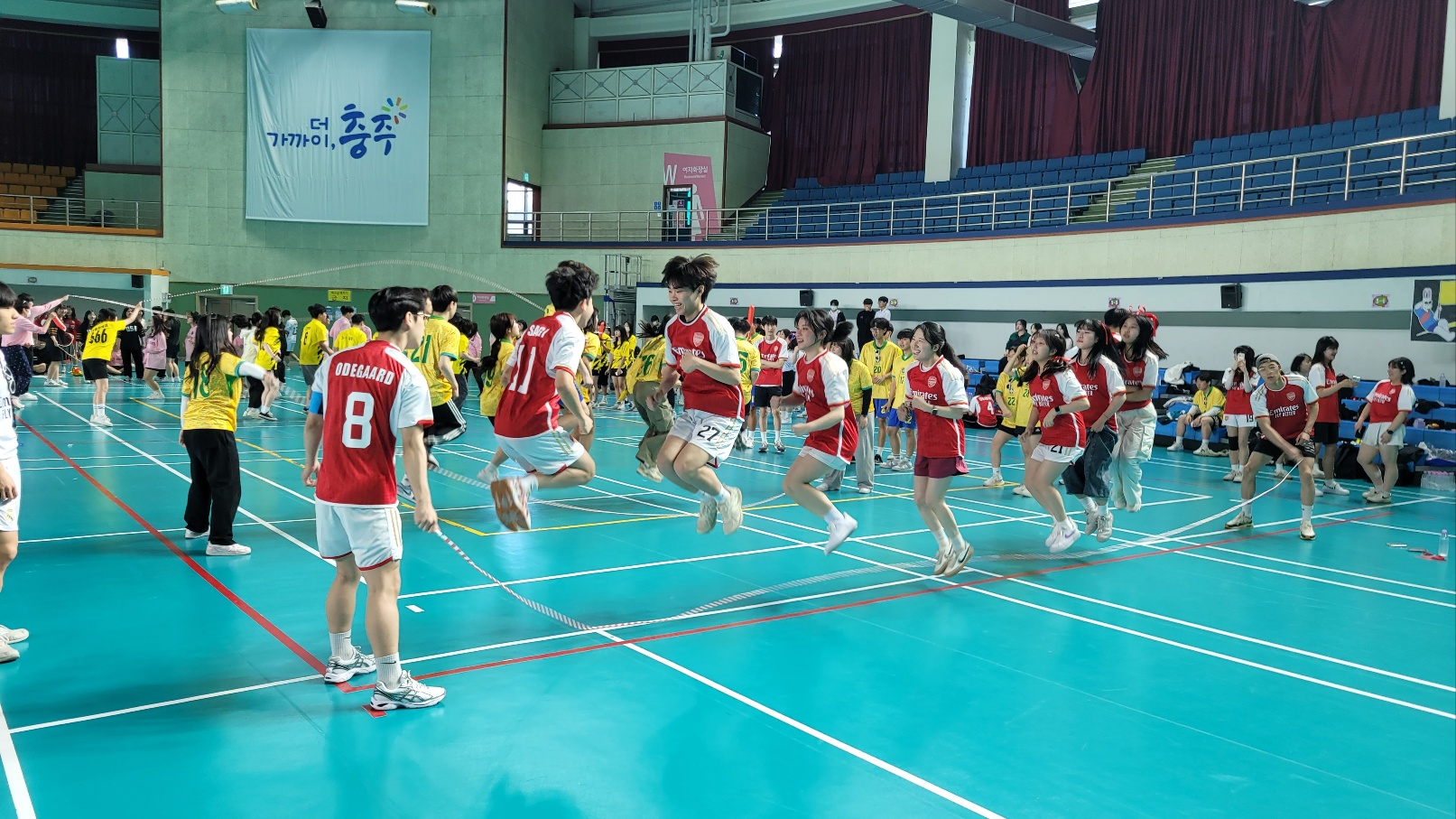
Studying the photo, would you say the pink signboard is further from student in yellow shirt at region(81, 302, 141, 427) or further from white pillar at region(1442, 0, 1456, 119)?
white pillar at region(1442, 0, 1456, 119)

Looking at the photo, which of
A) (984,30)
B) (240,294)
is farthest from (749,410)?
(240,294)

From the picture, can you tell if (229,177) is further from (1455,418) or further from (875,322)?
(1455,418)

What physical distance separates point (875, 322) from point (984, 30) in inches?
707

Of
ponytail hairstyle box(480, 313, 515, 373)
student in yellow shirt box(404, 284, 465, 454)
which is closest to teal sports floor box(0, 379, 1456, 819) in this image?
student in yellow shirt box(404, 284, 465, 454)

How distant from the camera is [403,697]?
4.87 metres

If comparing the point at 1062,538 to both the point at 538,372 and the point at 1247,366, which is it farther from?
the point at 1247,366

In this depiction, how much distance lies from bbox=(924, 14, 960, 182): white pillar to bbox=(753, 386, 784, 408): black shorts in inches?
603

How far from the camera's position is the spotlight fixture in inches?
1175

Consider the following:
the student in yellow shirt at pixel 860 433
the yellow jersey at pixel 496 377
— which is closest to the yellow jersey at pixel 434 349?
the yellow jersey at pixel 496 377

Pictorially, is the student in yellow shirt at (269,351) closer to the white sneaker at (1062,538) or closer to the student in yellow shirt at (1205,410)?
the white sneaker at (1062,538)

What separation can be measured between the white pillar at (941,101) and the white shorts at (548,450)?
2472cm

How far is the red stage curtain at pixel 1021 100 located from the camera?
28.3 metres

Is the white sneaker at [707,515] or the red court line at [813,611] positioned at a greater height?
the white sneaker at [707,515]

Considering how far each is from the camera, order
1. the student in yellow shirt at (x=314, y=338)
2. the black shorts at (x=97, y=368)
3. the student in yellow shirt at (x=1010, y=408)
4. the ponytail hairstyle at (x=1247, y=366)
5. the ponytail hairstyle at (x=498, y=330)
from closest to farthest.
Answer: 1. the ponytail hairstyle at (x=498, y=330)
2. the student in yellow shirt at (x=1010, y=408)
3. the ponytail hairstyle at (x=1247, y=366)
4. the student in yellow shirt at (x=314, y=338)
5. the black shorts at (x=97, y=368)
